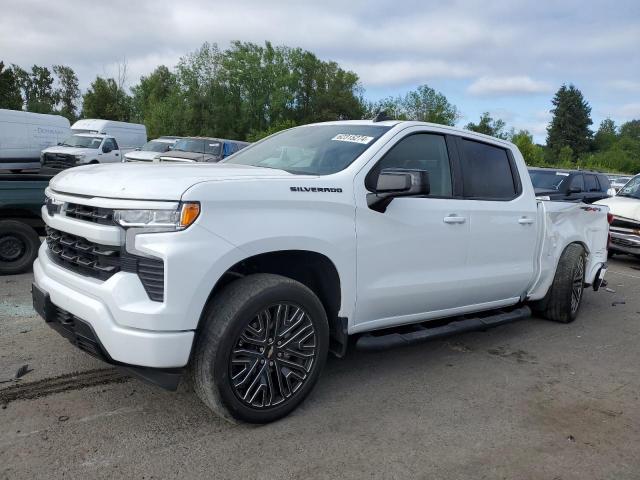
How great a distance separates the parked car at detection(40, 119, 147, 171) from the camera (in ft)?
58.2

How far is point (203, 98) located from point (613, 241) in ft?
150

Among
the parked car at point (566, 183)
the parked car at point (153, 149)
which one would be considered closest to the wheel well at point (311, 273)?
the parked car at point (566, 183)

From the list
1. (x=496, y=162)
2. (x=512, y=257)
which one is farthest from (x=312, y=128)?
(x=512, y=257)

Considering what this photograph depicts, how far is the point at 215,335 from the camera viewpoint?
2980 mm

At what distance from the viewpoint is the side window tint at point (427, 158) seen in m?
4.08

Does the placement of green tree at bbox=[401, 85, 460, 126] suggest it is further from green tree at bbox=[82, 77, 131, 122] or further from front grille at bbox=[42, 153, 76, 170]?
front grille at bbox=[42, 153, 76, 170]

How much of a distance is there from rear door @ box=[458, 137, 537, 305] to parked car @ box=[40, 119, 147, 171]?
11.3m

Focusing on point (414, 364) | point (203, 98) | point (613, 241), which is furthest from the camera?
point (203, 98)

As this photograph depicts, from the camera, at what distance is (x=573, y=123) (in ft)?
300

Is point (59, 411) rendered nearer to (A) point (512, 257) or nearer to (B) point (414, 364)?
(B) point (414, 364)

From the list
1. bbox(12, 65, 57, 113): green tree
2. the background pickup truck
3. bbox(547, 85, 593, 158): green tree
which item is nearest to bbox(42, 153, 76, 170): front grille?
the background pickup truck

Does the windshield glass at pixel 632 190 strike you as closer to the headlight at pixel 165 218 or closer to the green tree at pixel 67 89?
the headlight at pixel 165 218

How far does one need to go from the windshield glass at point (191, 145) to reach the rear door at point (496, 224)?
44.4 ft

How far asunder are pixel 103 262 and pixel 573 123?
9974cm
